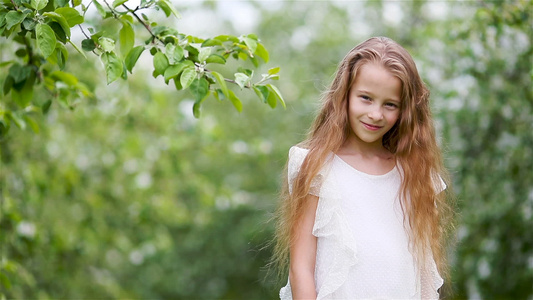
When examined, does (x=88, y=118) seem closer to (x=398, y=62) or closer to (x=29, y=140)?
(x=29, y=140)

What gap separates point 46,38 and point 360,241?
43.0 inches

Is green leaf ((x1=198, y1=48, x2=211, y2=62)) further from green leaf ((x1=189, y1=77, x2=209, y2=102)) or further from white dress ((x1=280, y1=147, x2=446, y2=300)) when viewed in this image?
white dress ((x1=280, y1=147, x2=446, y2=300))

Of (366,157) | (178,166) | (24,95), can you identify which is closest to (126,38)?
(24,95)

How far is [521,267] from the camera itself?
6.43 meters

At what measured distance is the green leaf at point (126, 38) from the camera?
208 centimetres

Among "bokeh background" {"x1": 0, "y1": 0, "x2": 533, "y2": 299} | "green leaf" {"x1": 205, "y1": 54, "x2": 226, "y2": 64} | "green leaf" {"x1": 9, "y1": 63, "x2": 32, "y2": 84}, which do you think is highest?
"green leaf" {"x1": 205, "y1": 54, "x2": 226, "y2": 64}

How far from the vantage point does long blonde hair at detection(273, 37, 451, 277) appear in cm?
212

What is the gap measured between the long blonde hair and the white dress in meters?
0.04

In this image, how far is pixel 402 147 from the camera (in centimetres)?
223

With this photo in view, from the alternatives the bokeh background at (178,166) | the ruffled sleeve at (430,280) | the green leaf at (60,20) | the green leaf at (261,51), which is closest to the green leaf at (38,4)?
the green leaf at (60,20)

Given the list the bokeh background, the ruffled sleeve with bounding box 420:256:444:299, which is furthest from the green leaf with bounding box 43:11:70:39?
the bokeh background

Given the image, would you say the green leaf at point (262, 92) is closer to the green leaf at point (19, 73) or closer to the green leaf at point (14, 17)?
the green leaf at point (14, 17)

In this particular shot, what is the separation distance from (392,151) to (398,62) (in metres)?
0.35

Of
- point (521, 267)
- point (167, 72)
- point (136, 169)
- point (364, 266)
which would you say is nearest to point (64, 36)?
point (167, 72)
